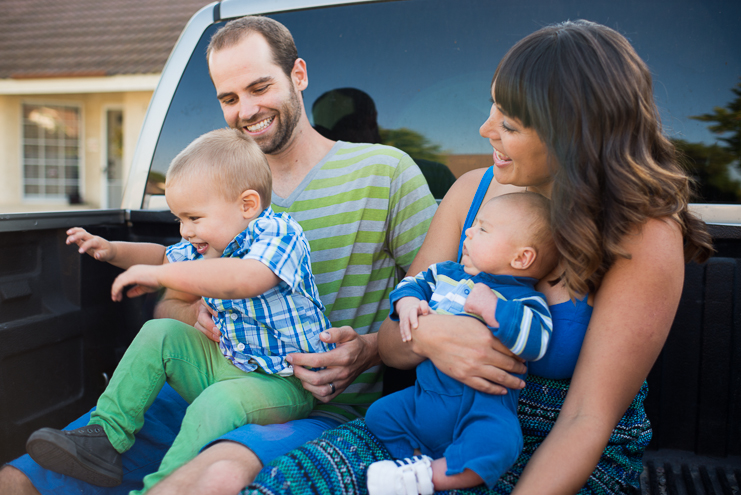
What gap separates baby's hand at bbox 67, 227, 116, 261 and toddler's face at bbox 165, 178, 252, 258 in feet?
0.98

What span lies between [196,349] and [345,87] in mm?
1171

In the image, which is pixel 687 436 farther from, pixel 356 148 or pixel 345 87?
pixel 345 87

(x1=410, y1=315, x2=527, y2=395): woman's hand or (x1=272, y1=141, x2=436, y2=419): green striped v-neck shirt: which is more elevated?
(x1=272, y1=141, x2=436, y2=419): green striped v-neck shirt

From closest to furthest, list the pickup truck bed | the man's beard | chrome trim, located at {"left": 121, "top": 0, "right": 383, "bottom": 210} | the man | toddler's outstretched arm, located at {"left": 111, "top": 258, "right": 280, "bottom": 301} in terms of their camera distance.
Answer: toddler's outstretched arm, located at {"left": 111, "top": 258, "right": 280, "bottom": 301}
the pickup truck bed
the man
the man's beard
chrome trim, located at {"left": 121, "top": 0, "right": 383, "bottom": 210}

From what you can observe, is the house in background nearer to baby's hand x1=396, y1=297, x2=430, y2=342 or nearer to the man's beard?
the man's beard

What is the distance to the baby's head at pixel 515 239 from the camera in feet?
4.83

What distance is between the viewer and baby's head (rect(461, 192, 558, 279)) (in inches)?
58.0

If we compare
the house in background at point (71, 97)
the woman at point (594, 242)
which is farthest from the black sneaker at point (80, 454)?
the house in background at point (71, 97)

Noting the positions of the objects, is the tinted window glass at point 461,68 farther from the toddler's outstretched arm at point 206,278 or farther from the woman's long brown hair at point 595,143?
the toddler's outstretched arm at point 206,278

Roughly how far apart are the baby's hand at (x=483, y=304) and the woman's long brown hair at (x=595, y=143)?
8.0 inches

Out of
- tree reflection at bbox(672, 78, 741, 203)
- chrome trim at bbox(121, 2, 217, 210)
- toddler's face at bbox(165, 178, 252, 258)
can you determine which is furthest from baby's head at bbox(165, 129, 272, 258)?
tree reflection at bbox(672, 78, 741, 203)

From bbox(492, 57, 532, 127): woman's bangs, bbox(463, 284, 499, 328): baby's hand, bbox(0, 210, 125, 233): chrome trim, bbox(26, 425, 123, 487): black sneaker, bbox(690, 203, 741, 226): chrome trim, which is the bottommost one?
bbox(26, 425, 123, 487): black sneaker

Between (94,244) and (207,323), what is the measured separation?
16.8 inches

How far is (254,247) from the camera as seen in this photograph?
1544 mm
